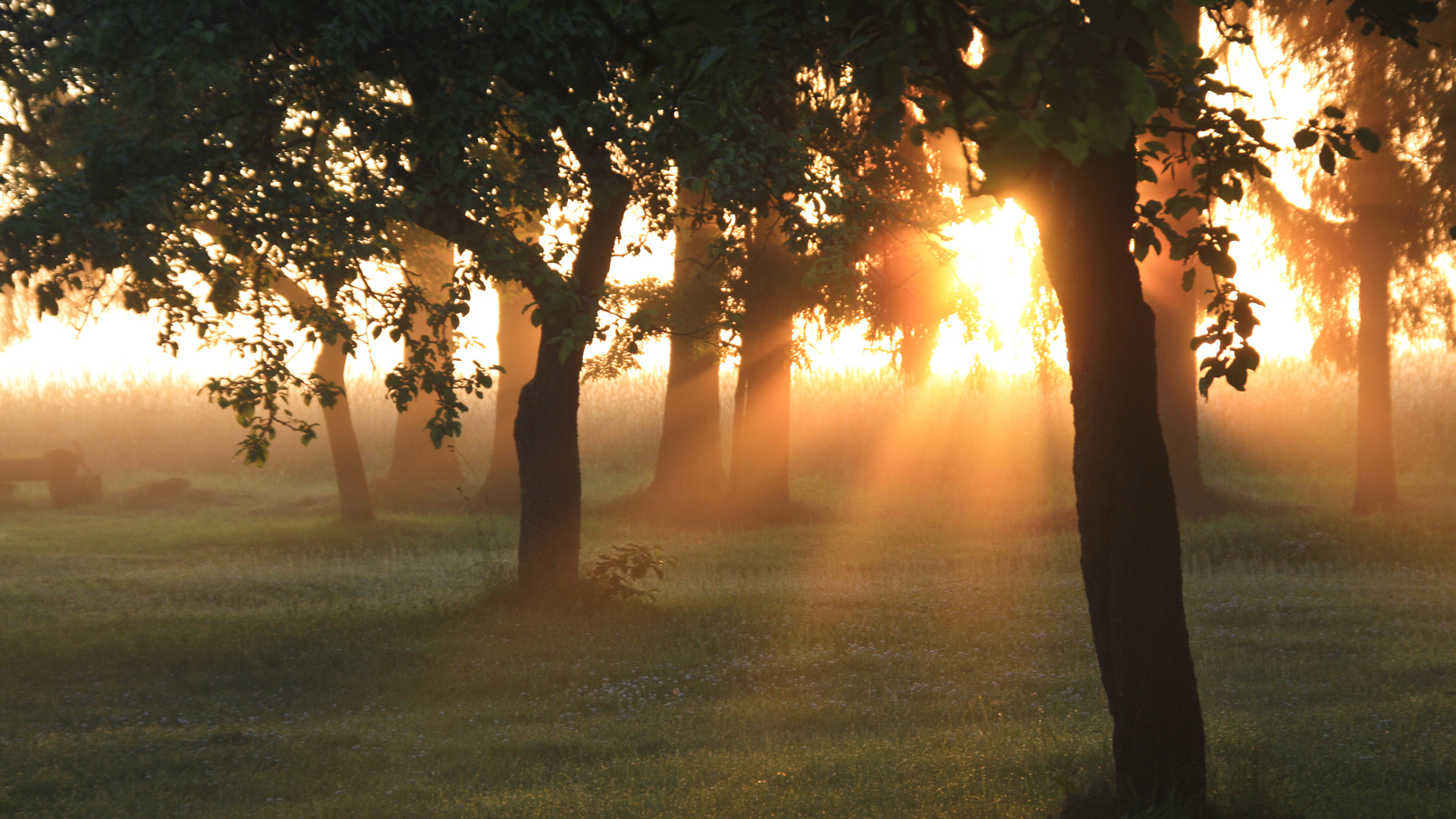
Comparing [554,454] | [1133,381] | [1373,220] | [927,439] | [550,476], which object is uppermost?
[1373,220]

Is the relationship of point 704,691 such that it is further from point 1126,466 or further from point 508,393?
point 508,393

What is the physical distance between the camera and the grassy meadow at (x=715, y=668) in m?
7.24

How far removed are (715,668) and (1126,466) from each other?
20.8ft

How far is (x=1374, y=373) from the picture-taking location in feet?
67.5

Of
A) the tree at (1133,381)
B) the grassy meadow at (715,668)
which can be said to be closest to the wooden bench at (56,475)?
the grassy meadow at (715,668)

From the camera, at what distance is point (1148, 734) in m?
5.87

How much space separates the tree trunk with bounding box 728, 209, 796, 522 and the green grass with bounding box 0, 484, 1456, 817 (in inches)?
205

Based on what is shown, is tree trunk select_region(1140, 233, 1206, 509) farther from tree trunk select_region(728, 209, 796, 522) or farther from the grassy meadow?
tree trunk select_region(728, 209, 796, 522)

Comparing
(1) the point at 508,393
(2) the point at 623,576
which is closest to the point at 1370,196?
(2) the point at 623,576

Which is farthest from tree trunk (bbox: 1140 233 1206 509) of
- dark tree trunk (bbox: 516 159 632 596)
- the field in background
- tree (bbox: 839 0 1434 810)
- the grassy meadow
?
tree (bbox: 839 0 1434 810)

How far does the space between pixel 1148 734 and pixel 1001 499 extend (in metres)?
20.8

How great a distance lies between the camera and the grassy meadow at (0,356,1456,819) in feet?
23.8

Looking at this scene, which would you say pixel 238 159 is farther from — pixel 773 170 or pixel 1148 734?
pixel 1148 734

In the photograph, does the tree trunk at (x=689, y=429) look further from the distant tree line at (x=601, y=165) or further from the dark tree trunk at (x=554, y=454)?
the dark tree trunk at (x=554, y=454)
